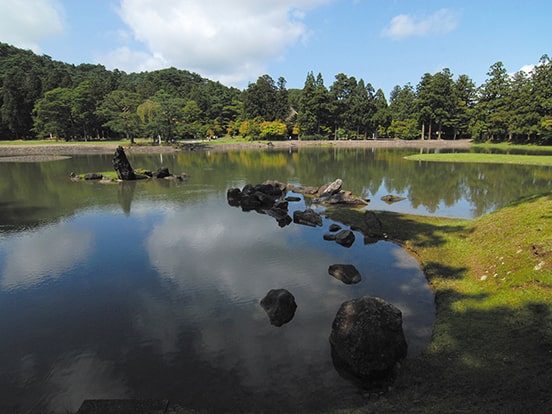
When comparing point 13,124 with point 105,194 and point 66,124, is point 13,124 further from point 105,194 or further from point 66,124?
point 105,194

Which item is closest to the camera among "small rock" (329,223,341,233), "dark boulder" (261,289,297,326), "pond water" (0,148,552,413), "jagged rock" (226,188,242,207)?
"pond water" (0,148,552,413)

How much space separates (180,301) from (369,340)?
7142mm

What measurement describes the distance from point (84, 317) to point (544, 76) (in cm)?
9413

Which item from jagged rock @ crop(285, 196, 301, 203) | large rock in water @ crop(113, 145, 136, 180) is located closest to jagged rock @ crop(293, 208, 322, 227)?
jagged rock @ crop(285, 196, 301, 203)

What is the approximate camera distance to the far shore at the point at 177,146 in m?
76.9

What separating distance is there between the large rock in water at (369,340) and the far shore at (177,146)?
7763cm

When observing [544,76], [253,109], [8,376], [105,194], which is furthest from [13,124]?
[544,76]

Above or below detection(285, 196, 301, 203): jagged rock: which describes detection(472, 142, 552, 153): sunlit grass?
above

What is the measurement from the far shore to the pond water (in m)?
56.0

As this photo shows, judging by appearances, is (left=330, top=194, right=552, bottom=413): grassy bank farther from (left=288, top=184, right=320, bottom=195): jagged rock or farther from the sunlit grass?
the sunlit grass

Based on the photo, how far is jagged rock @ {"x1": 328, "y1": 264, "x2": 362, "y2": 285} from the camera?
14.0m

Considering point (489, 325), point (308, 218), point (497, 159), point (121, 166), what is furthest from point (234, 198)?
point (497, 159)

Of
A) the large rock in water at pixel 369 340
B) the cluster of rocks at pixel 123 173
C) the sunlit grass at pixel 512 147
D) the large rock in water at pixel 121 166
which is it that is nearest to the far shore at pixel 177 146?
the sunlit grass at pixel 512 147

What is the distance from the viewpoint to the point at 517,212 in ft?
54.2
